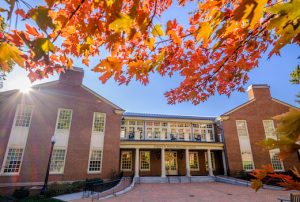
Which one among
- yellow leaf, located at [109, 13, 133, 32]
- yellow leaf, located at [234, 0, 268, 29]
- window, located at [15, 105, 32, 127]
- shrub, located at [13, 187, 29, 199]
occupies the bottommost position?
shrub, located at [13, 187, 29, 199]

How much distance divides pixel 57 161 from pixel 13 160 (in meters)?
3.20

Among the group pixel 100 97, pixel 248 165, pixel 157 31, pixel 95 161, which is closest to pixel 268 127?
pixel 248 165

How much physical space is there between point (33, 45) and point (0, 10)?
0.34 m

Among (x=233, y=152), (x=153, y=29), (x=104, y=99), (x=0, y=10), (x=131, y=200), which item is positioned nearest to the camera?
(x=0, y=10)

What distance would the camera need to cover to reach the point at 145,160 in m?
22.1

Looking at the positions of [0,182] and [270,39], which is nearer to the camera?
[270,39]

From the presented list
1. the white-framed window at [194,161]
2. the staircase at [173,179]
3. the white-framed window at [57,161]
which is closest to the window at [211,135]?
the white-framed window at [194,161]

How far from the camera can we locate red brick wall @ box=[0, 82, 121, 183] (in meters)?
14.7

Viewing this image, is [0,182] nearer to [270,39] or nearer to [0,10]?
[0,10]

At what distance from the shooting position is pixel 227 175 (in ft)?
66.6

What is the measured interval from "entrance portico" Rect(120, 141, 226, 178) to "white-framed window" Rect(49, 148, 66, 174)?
20.4ft

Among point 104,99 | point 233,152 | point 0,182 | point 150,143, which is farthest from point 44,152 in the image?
point 233,152

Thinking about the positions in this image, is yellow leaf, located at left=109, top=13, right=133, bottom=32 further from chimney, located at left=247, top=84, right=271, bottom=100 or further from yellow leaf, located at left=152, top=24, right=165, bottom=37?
chimney, located at left=247, top=84, right=271, bottom=100

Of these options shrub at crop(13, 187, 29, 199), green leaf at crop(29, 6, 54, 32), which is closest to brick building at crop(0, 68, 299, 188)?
shrub at crop(13, 187, 29, 199)
